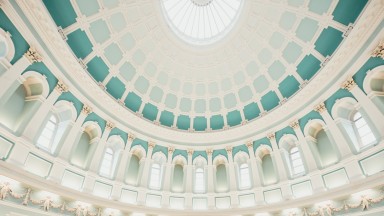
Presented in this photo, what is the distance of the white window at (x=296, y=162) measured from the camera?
59.8ft

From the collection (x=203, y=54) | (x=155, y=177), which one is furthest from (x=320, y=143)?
(x=155, y=177)

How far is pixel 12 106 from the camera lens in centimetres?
1390

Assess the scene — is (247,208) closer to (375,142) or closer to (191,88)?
(375,142)

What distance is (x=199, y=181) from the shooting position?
861 inches

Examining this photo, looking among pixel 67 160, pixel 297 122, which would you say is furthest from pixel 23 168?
pixel 297 122

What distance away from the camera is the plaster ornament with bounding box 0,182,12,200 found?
11741 millimetres

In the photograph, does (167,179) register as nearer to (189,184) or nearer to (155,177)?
(155,177)

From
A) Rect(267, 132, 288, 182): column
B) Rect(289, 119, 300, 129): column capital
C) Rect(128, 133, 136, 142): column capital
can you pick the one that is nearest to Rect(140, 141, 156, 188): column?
Rect(128, 133, 136, 142): column capital

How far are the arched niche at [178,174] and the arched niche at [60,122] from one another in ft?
32.4

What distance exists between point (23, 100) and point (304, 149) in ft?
66.0

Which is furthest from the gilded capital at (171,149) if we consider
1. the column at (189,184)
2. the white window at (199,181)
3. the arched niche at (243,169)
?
the arched niche at (243,169)

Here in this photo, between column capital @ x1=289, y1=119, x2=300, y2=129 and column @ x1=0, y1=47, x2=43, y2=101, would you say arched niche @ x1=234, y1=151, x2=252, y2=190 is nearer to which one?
column capital @ x1=289, y1=119, x2=300, y2=129

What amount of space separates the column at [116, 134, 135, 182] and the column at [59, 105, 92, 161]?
419 cm

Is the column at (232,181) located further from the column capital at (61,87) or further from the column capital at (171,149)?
the column capital at (61,87)
